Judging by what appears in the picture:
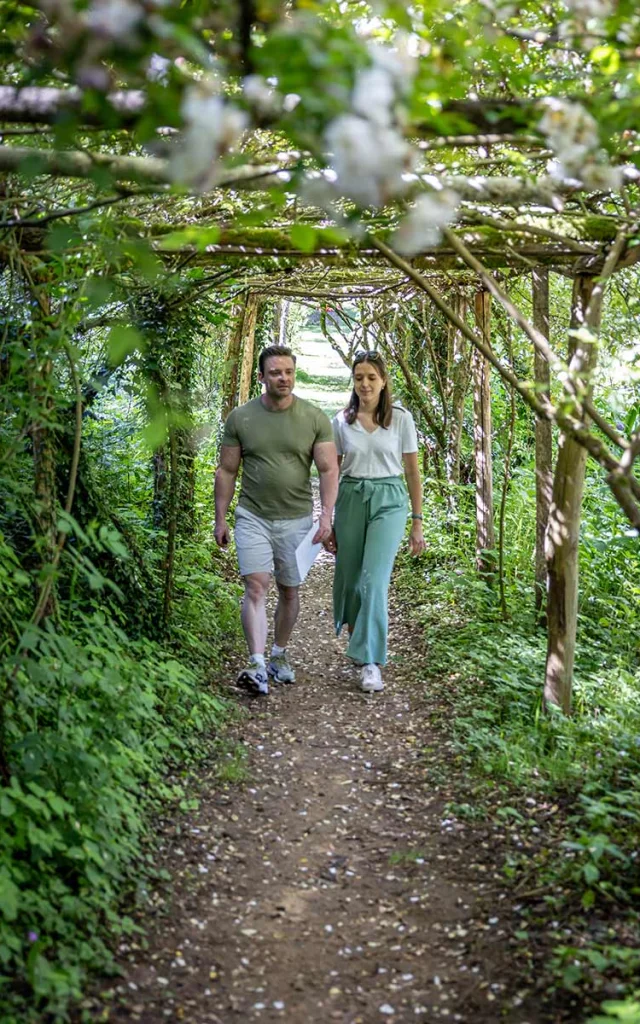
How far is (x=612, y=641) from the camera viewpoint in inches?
230

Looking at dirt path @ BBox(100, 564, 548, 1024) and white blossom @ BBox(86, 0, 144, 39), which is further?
dirt path @ BBox(100, 564, 548, 1024)

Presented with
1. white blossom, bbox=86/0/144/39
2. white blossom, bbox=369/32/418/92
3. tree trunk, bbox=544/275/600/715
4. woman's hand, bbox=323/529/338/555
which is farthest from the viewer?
woman's hand, bbox=323/529/338/555

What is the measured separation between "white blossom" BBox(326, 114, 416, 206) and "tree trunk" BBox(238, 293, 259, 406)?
7.61 meters

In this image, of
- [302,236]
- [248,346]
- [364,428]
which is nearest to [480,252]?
[364,428]

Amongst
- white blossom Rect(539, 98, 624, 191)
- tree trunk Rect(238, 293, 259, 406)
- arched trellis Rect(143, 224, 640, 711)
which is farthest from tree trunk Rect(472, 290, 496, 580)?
white blossom Rect(539, 98, 624, 191)

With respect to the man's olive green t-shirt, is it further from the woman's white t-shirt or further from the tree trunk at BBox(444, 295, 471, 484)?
the tree trunk at BBox(444, 295, 471, 484)

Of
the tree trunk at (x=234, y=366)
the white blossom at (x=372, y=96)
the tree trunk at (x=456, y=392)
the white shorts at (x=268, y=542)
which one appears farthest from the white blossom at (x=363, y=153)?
the tree trunk at (x=234, y=366)

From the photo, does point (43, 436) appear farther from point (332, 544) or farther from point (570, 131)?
point (570, 131)

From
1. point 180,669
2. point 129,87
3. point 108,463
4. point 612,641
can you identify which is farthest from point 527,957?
point 108,463

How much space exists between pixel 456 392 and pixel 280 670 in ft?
13.1

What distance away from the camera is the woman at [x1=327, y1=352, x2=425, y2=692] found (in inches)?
217

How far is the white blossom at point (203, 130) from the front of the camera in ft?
5.07

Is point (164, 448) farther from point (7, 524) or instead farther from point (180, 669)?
point (180, 669)

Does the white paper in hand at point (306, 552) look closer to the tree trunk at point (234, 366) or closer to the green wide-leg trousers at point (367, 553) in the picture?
the green wide-leg trousers at point (367, 553)
